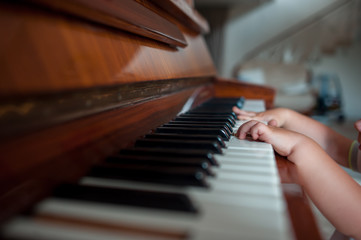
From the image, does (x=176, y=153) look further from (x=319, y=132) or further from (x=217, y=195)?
(x=319, y=132)

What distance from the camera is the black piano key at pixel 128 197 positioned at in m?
0.41

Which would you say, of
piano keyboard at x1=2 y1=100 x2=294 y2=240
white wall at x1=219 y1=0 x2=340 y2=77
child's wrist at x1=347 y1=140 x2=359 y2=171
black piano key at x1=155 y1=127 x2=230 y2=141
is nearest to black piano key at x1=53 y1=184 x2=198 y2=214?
piano keyboard at x1=2 y1=100 x2=294 y2=240

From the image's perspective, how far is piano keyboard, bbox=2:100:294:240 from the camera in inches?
14.2

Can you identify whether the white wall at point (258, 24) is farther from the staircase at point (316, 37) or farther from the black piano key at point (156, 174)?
the black piano key at point (156, 174)

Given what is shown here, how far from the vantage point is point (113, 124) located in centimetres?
64

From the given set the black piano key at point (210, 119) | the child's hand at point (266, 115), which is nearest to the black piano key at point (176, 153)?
the black piano key at point (210, 119)

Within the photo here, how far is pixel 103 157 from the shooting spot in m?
0.59

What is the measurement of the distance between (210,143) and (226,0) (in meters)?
7.49

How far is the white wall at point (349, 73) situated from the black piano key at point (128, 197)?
7.85 m

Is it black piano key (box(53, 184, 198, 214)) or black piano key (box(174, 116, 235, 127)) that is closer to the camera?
black piano key (box(53, 184, 198, 214))

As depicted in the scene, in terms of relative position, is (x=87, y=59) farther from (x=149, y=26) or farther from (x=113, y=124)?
(x=149, y=26)

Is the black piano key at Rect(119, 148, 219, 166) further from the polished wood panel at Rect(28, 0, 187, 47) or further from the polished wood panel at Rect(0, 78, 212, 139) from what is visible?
the polished wood panel at Rect(28, 0, 187, 47)

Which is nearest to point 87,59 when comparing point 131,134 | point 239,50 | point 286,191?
point 131,134

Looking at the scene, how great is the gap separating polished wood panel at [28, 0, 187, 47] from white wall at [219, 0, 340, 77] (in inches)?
303
